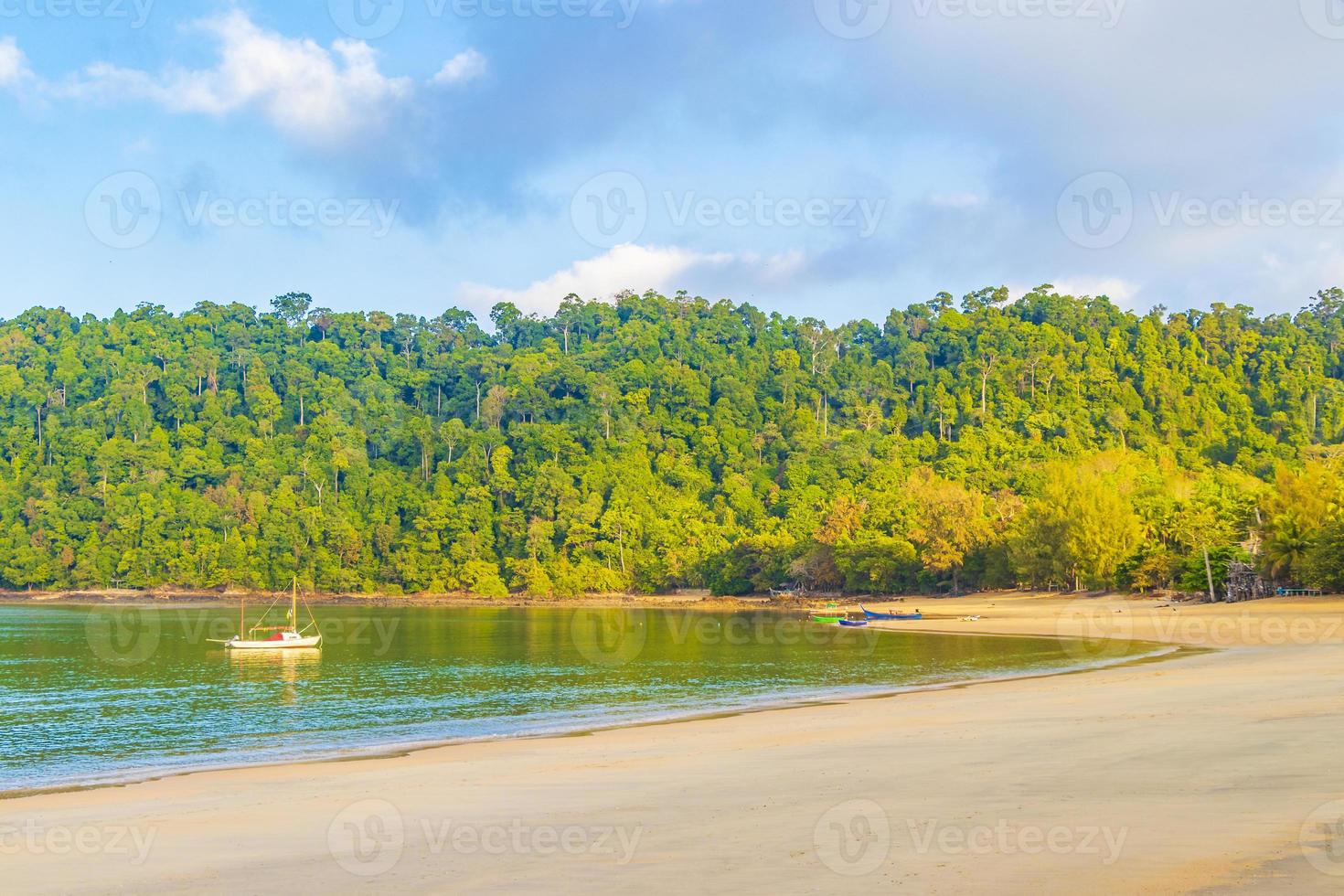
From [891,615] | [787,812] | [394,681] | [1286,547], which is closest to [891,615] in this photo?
[891,615]

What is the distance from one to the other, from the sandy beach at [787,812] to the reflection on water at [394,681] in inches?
230

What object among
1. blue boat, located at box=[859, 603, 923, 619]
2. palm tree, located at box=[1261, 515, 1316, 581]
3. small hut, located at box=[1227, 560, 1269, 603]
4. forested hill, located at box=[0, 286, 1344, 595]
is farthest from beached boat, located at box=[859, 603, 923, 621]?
palm tree, located at box=[1261, 515, 1316, 581]

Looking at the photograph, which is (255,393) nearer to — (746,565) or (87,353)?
(87,353)

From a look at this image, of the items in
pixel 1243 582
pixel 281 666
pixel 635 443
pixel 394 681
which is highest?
pixel 635 443

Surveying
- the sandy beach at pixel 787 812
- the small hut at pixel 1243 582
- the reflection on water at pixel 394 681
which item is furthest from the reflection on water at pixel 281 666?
the small hut at pixel 1243 582

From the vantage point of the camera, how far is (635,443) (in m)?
148

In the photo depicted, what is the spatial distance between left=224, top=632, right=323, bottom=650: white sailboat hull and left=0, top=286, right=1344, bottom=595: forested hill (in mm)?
51812

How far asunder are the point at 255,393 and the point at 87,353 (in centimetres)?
3625

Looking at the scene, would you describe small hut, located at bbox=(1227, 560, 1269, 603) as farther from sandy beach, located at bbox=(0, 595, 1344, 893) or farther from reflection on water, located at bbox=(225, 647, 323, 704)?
reflection on water, located at bbox=(225, 647, 323, 704)

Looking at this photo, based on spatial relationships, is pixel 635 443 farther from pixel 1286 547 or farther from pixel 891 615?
pixel 1286 547

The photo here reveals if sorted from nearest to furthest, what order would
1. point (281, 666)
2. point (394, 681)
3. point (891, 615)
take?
point (394, 681)
point (281, 666)
point (891, 615)

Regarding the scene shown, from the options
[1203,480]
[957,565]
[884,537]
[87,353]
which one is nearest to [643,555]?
A: [884,537]

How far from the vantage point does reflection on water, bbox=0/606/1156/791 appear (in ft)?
91.6

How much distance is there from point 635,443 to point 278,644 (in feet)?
291
